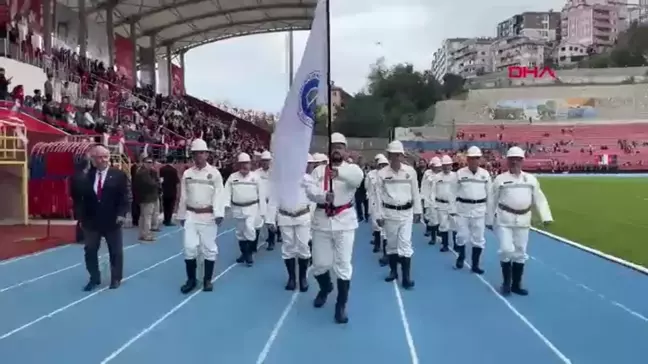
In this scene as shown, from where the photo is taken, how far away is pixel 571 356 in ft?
22.4

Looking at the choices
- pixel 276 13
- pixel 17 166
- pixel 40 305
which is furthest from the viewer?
pixel 276 13

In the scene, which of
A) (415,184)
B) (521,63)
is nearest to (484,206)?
(415,184)

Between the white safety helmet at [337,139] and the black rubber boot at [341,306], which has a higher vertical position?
the white safety helmet at [337,139]

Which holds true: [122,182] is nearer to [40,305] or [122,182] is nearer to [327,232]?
[40,305]

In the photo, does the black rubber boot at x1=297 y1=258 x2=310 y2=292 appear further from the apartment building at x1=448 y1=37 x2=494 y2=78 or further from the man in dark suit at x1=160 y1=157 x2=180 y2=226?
the apartment building at x1=448 y1=37 x2=494 y2=78

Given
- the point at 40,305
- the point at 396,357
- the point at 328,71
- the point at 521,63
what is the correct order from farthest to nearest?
the point at 521,63
the point at 40,305
the point at 328,71
the point at 396,357

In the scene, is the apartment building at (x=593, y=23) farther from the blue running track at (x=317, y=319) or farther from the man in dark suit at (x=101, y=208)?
the man in dark suit at (x=101, y=208)

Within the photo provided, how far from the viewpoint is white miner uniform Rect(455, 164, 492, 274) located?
1200cm

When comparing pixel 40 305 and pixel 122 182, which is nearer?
pixel 40 305

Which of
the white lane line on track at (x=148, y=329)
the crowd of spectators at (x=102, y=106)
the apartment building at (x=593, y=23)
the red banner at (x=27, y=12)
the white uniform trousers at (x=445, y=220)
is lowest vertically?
the white lane line on track at (x=148, y=329)

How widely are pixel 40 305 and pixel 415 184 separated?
16.9 feet

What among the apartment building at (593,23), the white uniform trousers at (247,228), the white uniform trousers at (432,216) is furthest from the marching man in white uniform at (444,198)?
the apartment building at (593,23)

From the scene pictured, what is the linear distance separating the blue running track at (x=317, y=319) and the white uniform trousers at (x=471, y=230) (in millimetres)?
487

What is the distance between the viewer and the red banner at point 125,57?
1688 inches
